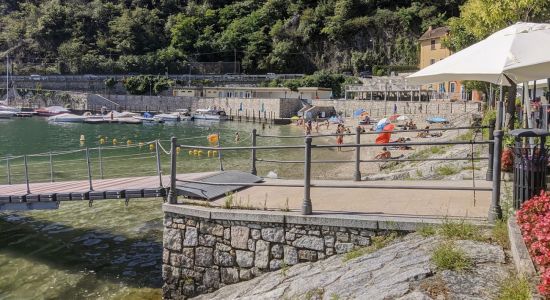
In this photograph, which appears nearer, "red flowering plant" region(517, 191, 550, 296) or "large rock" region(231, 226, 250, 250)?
"red flowering plant" region(517, 191, 550, 296)

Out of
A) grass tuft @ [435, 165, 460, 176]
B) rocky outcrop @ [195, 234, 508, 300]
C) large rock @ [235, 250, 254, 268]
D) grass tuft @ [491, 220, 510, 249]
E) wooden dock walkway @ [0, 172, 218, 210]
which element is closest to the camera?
rocky outcrop @ [195, 234, 508, 300]

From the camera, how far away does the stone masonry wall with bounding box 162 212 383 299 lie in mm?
6219

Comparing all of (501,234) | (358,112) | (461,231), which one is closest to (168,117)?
(358,112)

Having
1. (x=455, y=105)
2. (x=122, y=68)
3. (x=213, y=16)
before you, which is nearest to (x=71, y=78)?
(x=122, y=68)

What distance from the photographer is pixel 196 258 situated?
7246mm

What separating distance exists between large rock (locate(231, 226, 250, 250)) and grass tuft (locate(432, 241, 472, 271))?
2787mm

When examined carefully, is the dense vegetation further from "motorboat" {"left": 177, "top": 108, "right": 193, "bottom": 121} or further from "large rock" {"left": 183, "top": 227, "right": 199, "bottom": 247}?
"large rock" {"left": 183, "top": 227, "right": 199, "bottom": 247}

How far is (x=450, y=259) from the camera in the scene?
4.66m

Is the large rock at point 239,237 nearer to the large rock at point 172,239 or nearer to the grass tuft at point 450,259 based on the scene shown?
the large rock at point 172,239

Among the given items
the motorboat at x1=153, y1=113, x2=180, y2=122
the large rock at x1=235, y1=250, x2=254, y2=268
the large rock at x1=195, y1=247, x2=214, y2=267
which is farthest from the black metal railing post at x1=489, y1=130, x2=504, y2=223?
the motorboat at x1=153, y1=113, x2=180, y2=122

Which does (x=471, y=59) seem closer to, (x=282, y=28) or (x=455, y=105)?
(x=455, y=105)

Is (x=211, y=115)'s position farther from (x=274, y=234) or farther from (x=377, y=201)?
(x=274, y=234)

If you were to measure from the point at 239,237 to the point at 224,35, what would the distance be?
381 feet

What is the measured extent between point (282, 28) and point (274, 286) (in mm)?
109275
